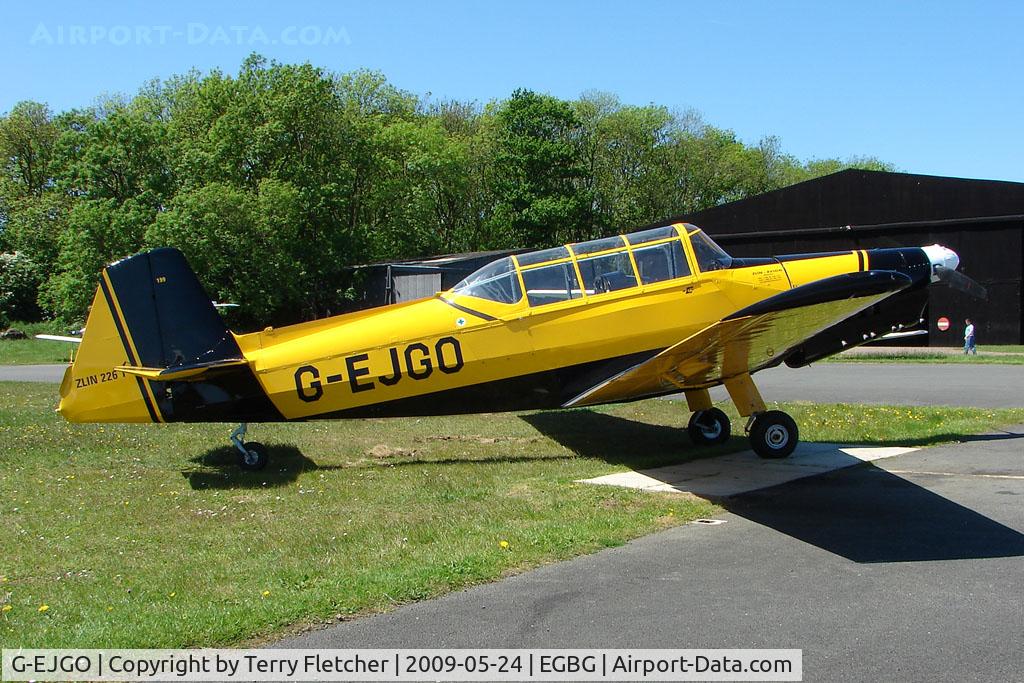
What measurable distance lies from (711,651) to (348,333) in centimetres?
686

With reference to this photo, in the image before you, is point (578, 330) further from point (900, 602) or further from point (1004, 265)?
point (1004, 265)

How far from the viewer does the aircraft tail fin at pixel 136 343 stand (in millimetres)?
10086

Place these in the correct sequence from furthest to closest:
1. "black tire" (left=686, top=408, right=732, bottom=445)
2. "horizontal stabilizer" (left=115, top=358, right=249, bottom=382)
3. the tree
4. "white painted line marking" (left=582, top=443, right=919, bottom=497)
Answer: the tree
"black tire" (left=686, top=408, right=732, bottom=445)
"horizontal stabilizer" (left=115, top=358, right=249, bottom=382)
"white painted line marking" (left=582, top=443, right=919, bottom=497)

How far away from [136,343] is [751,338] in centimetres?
718

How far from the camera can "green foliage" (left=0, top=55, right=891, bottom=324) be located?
3659cm

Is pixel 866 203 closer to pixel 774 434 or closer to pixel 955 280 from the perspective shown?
pixel 955 280

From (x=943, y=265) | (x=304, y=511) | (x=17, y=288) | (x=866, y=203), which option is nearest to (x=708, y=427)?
(x=943, y=265)

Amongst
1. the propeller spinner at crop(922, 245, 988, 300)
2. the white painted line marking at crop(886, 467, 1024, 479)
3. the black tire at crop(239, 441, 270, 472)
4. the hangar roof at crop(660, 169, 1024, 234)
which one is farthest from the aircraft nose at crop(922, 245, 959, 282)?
the hangar roof at crop(660, 169, 1024, 234)

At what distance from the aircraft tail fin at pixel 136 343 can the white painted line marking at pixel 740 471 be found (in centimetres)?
514

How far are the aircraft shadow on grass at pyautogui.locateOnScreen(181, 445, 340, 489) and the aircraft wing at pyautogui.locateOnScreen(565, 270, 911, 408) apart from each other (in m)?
3.62

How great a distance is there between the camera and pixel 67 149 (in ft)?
135

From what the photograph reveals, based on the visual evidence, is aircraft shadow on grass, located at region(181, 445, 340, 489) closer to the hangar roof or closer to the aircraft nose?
the aircraft nose

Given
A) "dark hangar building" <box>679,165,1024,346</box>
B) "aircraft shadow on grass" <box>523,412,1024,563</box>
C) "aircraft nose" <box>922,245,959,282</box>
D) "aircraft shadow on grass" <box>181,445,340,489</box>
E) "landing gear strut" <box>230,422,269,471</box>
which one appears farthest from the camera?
"dark hangar building" <box>679,165,1024,346</box>

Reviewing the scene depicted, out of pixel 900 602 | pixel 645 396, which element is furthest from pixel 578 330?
pixel 900 602
